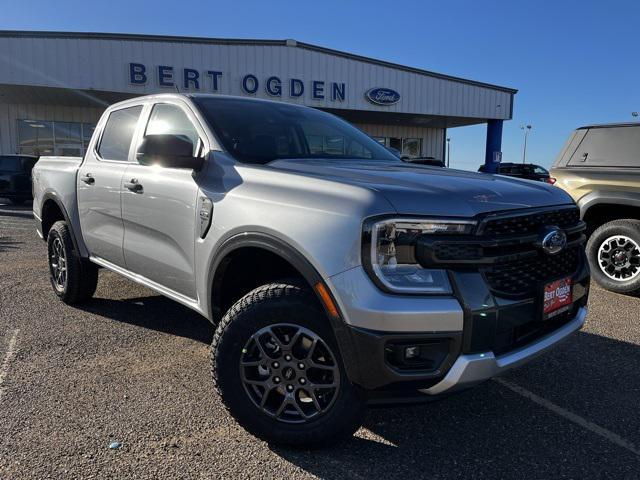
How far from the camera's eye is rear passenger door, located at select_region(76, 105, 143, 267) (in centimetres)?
390

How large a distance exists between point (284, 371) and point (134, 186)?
6.16 ft

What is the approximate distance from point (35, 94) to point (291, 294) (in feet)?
65.4

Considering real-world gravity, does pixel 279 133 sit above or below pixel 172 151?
above

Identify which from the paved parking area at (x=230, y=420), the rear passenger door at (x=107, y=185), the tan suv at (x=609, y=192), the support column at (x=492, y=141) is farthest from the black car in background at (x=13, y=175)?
the support column at (x=492, y=141)

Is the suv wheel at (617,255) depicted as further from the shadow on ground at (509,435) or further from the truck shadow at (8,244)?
the truck shadow at (8,244)

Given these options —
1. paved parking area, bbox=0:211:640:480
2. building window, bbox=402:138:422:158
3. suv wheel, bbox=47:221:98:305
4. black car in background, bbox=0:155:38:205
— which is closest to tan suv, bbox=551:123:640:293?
paved parking area, bbox=0:211:640:480

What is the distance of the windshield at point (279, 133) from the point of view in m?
3.18

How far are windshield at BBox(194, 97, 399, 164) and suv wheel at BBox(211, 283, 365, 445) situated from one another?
101cm

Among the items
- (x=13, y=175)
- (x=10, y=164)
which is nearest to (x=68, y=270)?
(x=13, y=175)

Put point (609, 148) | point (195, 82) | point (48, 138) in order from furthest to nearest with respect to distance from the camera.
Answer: point (48, 138)
point (195, 82)
point (609, 148)

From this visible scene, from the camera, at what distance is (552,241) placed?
2402 millimetres

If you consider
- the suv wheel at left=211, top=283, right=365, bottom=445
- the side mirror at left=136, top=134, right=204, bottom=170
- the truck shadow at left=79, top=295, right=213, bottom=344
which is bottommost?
the truck shadow at left=79, top=295, right=213, bottom=344

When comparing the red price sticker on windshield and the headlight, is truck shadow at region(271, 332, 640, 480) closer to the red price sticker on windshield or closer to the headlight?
the red price sticker on windshield

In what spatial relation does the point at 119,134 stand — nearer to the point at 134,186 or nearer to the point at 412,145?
the point at 134,186
